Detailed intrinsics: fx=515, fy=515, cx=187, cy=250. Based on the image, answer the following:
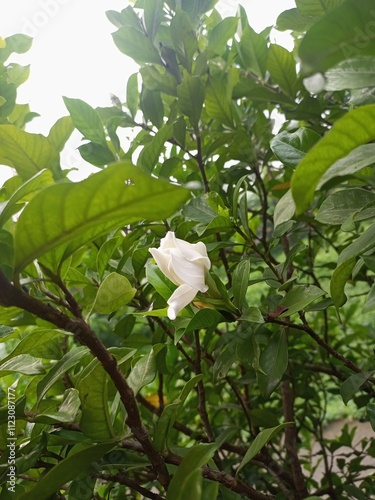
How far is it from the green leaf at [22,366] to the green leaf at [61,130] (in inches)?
11.4

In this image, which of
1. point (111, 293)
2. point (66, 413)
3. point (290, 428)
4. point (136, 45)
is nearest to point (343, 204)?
point (111, 293)

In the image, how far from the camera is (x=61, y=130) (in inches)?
28.3

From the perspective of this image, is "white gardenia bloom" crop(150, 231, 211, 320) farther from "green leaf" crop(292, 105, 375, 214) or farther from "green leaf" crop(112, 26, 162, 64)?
"green leaf" crop(112, 26, 162, 64)

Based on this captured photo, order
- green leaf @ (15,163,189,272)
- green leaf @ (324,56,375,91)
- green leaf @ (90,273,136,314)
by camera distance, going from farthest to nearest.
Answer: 1. green leaf @ (90,273,136,314)
2. green leaf @ (324,56,375,91)
3. green leaf @ (15,163,189,272)

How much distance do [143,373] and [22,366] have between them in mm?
138

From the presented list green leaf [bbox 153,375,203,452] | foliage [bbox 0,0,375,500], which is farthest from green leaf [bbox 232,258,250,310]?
green leaf [bbox 153,375,203,452]

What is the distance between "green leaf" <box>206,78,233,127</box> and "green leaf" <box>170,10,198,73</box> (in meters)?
0.05

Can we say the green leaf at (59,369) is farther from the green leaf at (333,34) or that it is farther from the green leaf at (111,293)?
the green leaf at (333,34)

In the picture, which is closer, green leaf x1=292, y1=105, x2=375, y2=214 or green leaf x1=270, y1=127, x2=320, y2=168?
green leaf x1=292, y1=105, x2=375, y2=214

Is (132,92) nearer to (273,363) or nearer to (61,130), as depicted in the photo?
(61,130)

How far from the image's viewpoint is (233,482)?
0.60 metres

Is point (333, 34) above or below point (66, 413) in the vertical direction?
above

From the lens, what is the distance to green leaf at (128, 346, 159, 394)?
58cm

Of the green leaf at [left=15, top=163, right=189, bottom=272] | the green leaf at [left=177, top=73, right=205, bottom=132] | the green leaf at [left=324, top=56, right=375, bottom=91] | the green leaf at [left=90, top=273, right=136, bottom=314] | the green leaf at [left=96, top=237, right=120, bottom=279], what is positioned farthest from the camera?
the green leaf at [left=177, top=73, right=205, bottom=132]
